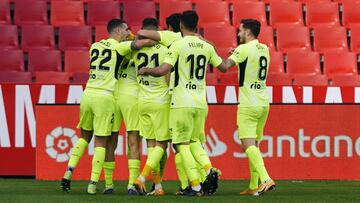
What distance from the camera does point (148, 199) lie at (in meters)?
11.8

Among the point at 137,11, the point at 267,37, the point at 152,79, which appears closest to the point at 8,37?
the point at 137,11

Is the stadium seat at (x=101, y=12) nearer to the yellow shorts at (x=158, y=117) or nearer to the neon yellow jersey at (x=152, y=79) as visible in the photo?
the neon yellow jersey at (x=152, y=79)

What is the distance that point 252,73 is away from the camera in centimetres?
1282

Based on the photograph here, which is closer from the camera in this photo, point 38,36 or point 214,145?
point 214,145

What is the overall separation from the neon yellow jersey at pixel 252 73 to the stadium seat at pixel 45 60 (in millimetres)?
6275

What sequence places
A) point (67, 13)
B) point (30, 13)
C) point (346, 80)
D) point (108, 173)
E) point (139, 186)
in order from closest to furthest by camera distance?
point (139, 186) → point (108, 173) → point (346, 80) → point (30, 13) → point (67, 13)

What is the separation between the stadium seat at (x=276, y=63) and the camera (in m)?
18.8

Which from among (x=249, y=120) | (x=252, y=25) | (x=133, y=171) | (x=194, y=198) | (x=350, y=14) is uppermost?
(x=350, y=14)

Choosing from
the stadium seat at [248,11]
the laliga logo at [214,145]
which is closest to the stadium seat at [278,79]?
the laliga logo at [214,145]

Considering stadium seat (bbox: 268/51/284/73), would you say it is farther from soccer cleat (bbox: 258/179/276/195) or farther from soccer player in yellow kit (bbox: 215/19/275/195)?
soccer cleat (bbox: 258/179/276/195)

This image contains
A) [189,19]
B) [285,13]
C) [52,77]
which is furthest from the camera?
→ [285,13]

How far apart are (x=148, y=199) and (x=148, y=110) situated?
4.10 feet

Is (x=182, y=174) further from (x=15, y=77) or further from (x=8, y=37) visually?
(x=8, y=37)

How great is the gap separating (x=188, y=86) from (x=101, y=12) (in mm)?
7991
